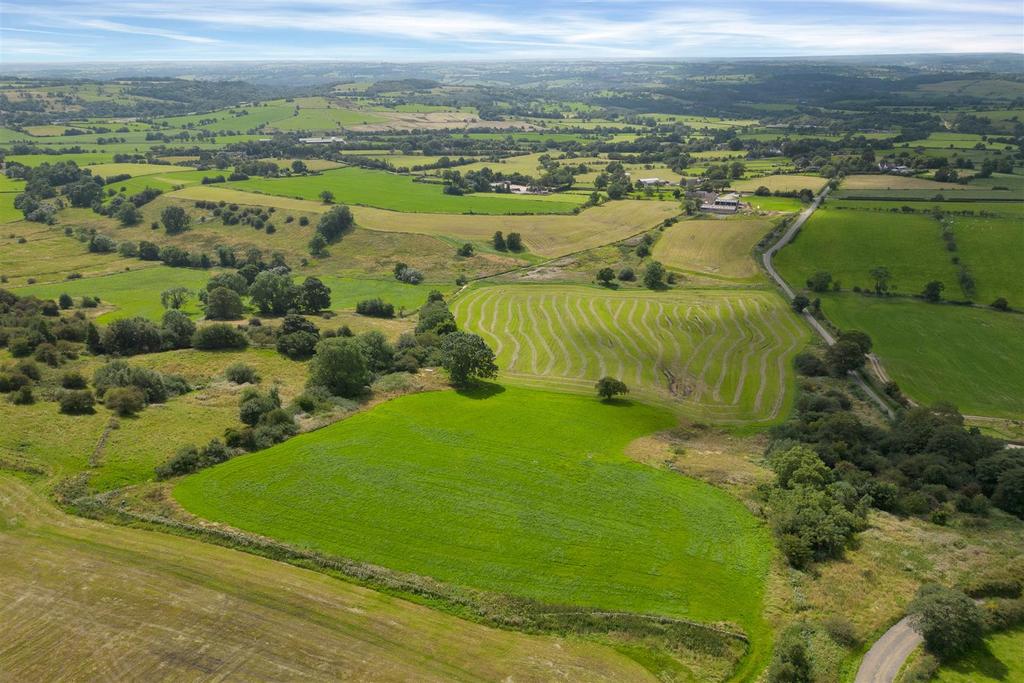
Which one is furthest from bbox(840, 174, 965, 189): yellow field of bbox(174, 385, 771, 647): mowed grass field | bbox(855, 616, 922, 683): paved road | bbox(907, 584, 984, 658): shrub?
bbox(855, 616, 922, 683): paved road

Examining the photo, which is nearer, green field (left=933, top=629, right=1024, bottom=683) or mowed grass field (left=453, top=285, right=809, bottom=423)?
green field (left=933, top=629, right=1024, bottom=683)

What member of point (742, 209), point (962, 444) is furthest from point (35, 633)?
point (742, 209)

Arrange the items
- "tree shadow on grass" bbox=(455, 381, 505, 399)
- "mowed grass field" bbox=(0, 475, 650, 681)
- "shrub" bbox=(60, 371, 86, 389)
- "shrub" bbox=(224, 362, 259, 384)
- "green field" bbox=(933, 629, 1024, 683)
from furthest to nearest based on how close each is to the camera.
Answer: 1. "shrub" bbox=(224, 362, 259, 384)
2. "tree shadow on grass" bbox=(455, 381, 505, 399)
3. "shrub" bbox=(60, 371, 86, 389)
4. "green field" bbox=(933, 629, 1024, 683)
5. "mowed grass field" bbox=(0, 475, 650, 681)

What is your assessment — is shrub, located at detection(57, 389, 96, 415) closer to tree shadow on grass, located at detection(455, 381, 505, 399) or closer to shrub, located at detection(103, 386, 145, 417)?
shrub, located at detection(103, 386, 145, 417)

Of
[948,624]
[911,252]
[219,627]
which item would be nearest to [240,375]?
[219,627]

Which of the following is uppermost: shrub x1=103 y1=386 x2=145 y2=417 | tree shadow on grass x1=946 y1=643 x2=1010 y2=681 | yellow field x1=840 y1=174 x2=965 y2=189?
yellow field x1=840 y1=174 x2=965 y2=189

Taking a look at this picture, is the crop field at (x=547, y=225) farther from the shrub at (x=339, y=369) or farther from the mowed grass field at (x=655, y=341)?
the shrub at (x=339, y=369)

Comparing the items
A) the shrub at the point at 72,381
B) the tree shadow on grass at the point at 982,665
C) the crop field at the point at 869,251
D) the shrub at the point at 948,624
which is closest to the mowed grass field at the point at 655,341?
the crop field at the point at 869,251
